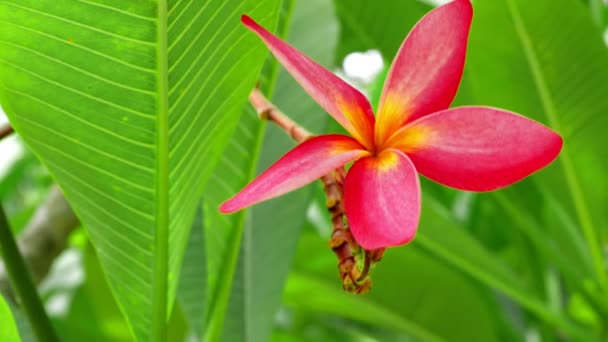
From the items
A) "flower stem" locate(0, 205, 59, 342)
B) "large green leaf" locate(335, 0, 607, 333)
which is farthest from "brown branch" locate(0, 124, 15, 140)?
"large green leaf" locate(335, 0, 607, 333)

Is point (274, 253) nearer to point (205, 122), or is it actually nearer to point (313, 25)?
point (313, 25)

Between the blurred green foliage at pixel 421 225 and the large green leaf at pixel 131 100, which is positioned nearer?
the large green leaf at pixel 131 100

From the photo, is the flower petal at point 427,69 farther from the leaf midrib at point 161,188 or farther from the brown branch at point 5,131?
the brown branch at point 5,131

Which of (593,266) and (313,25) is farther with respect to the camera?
(593,266)

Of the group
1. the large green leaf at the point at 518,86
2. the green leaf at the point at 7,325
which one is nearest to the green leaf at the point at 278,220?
the large green leaf at the point at 518,86

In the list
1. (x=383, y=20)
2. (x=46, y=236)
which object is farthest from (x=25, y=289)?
(x=383, y=20)

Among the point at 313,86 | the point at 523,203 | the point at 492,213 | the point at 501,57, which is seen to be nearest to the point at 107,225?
the point at 313,86

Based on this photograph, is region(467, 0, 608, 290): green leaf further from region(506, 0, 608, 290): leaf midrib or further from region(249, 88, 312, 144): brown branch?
region(249, 88, 312, 144): brown branch
